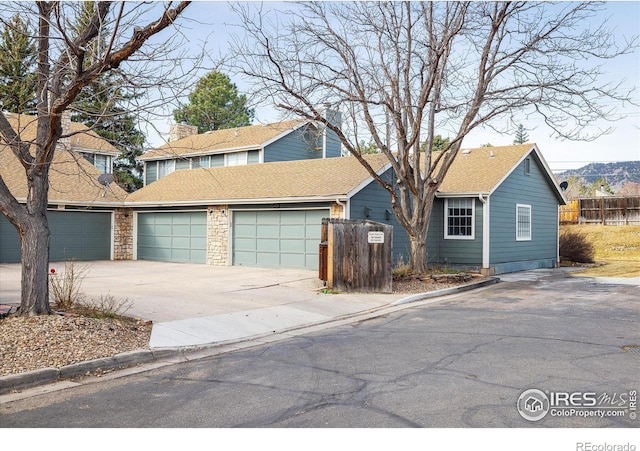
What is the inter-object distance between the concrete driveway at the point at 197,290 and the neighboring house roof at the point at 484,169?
21.5 ft

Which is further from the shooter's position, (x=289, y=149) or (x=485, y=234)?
(x=289, y=149)

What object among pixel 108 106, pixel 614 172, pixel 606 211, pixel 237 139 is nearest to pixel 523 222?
pixel 237 139

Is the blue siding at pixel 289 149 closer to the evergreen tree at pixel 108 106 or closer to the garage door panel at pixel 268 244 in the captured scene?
the garage door panel at pixel 268 244

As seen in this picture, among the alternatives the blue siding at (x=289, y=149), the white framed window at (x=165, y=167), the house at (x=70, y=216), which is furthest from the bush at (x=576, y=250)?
the white framed window at (x=165, y=167)

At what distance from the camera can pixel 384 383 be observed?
243 inches

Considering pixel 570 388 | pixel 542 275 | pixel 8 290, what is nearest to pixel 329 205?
pixel 542 275

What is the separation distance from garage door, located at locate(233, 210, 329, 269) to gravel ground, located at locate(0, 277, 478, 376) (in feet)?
34.1

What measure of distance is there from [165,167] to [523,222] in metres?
20.6

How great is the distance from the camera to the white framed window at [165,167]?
1307 inches

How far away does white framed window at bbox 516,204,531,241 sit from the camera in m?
22.0

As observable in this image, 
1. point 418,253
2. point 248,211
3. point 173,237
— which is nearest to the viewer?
point 418,253

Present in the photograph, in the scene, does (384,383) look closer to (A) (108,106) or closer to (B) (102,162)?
(A) (108,106)

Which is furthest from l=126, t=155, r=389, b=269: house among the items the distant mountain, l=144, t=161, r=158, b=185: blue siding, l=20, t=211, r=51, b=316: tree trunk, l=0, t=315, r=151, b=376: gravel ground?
the distant mountain

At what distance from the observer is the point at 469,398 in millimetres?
5562
